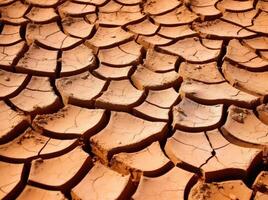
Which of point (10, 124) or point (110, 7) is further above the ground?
point (110, 7)

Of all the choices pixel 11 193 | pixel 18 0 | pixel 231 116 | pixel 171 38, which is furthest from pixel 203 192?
pixel 18 0

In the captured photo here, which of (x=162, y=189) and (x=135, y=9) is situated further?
(x=135, y=9)

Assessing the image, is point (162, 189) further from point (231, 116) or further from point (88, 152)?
point (231, 116)

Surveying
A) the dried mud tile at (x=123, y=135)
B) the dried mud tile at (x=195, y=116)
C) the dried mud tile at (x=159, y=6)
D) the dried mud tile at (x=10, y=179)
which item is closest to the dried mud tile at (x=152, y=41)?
the dried mud tile at (x=159, y=6)

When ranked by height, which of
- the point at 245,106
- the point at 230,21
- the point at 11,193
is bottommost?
the point at 11,193

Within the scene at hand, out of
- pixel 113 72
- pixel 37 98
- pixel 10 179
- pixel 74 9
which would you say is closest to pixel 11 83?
pixel 37 98

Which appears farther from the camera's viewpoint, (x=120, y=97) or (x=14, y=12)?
(x=14, y=12)

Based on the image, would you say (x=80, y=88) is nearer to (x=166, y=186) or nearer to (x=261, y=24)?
(x=166, y=186)
